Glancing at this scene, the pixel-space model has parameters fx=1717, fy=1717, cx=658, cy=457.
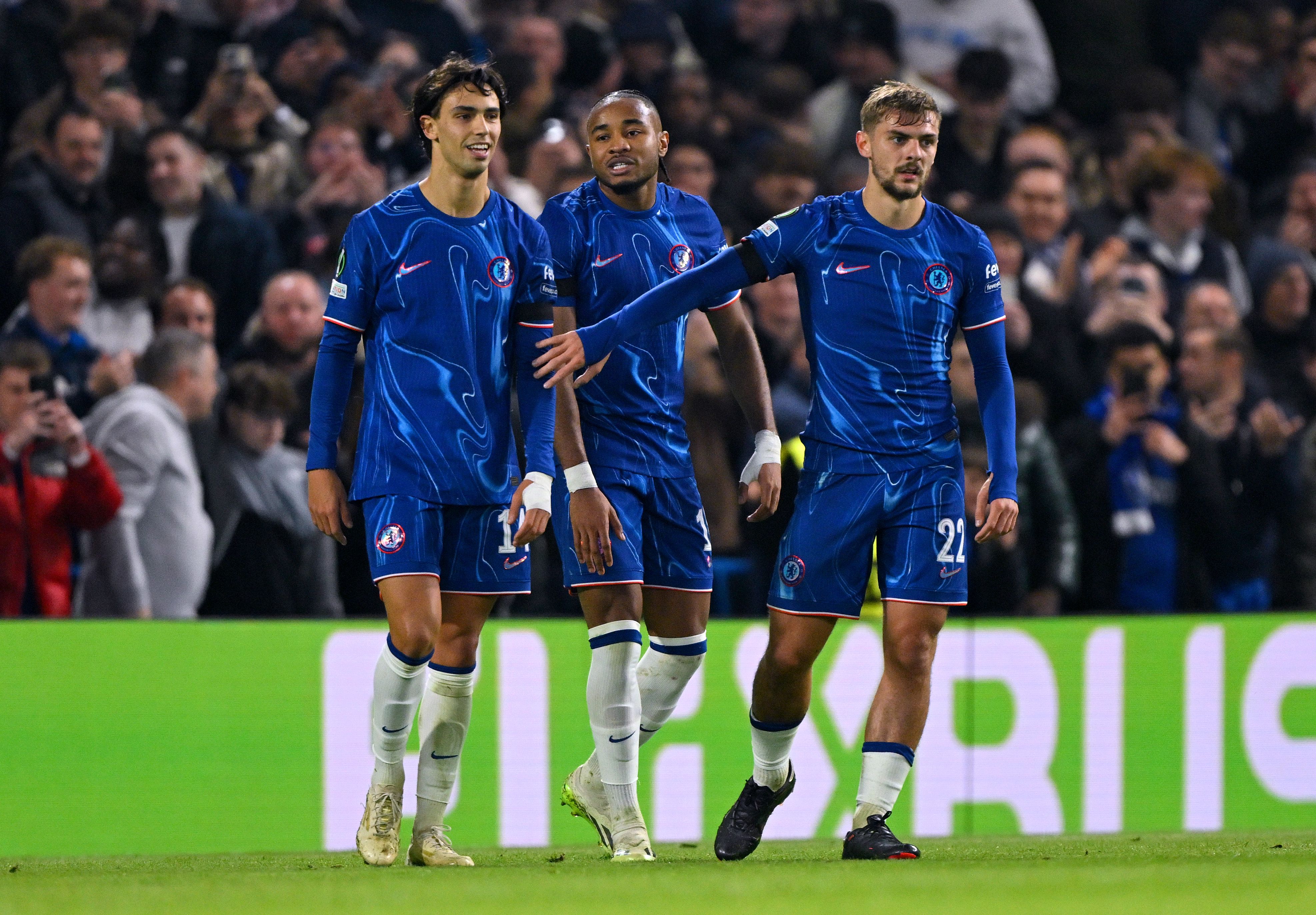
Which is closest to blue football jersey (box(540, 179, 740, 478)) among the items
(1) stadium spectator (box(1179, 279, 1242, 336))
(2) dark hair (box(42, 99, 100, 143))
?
(2) dark hair (box(42, 99, 100, 143))

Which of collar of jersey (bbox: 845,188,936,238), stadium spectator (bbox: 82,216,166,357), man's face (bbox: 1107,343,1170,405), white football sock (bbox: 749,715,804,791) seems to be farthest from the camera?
man's face (bbox: 1107,343,1170,405)

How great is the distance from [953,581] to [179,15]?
6.41m

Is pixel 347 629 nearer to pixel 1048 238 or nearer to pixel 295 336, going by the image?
pixel 295 336

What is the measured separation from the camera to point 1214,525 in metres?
9.33

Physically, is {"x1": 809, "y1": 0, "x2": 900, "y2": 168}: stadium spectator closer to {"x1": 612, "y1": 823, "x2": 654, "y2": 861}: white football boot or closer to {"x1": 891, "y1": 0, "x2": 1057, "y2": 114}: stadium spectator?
{"x1": 891, "y1": 0, "x2": 1057, "y2": 114}: stadium spectator

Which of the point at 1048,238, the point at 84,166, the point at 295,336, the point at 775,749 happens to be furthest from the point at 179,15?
the point at 775,749

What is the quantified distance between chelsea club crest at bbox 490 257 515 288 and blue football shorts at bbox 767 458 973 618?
1.13 meters

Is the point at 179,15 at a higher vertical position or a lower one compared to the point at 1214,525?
higher

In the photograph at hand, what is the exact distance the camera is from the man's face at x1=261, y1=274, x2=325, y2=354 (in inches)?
339

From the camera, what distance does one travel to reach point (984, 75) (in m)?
10.7

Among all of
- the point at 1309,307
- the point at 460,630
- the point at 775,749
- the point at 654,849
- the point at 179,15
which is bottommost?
the point at 654,849

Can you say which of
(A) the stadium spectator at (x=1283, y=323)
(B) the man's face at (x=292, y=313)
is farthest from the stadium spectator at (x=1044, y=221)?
(B) the man's face at (x=292, y=313)

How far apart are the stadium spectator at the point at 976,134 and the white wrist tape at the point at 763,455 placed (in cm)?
508

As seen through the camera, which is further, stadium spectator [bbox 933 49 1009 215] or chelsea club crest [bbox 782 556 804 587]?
stadium spectator [bbox 933 49 1009 215]
